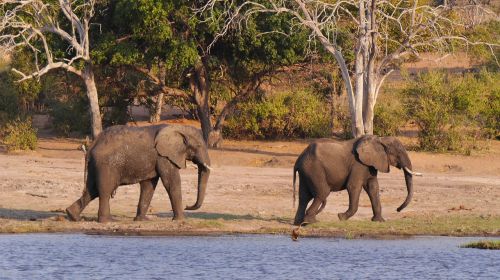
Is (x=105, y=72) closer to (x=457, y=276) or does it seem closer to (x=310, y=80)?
(x=310, y=80)

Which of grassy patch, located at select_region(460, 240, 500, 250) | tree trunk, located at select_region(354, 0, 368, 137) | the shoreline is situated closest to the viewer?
grassy patch, located at select_region(460, 240, 500, 250)

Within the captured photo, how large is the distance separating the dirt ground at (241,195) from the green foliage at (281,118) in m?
2.48

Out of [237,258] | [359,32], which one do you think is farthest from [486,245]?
[359,32]

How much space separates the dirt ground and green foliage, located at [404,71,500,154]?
1092 mm

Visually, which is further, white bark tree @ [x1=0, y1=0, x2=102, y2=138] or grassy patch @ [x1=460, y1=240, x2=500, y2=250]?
white bark tree @ [x1=0, y1=0, x2=102, y2=138]

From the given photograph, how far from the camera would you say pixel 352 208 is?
Answer: 1856 cm

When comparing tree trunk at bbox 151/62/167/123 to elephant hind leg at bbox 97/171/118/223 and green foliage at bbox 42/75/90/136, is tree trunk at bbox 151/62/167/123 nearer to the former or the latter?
green foliage at bbox 42/75/90/136

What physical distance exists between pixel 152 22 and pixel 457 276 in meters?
17.7

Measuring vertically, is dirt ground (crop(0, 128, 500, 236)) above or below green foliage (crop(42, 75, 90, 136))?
below

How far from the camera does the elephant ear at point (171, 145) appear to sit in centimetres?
1831

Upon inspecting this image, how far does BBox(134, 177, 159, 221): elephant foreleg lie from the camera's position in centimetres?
1878

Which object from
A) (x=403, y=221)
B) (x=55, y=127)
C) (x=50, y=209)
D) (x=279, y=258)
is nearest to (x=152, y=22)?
(x=55, y=127)

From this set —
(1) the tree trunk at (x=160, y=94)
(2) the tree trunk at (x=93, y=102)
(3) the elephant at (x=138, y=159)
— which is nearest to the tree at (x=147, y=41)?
(1) the tree trunk at (x=160, y=94)

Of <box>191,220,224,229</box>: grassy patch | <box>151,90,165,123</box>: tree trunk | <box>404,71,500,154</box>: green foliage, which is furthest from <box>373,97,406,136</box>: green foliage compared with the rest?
<box>191,220,224,229</box>: grassy patch
